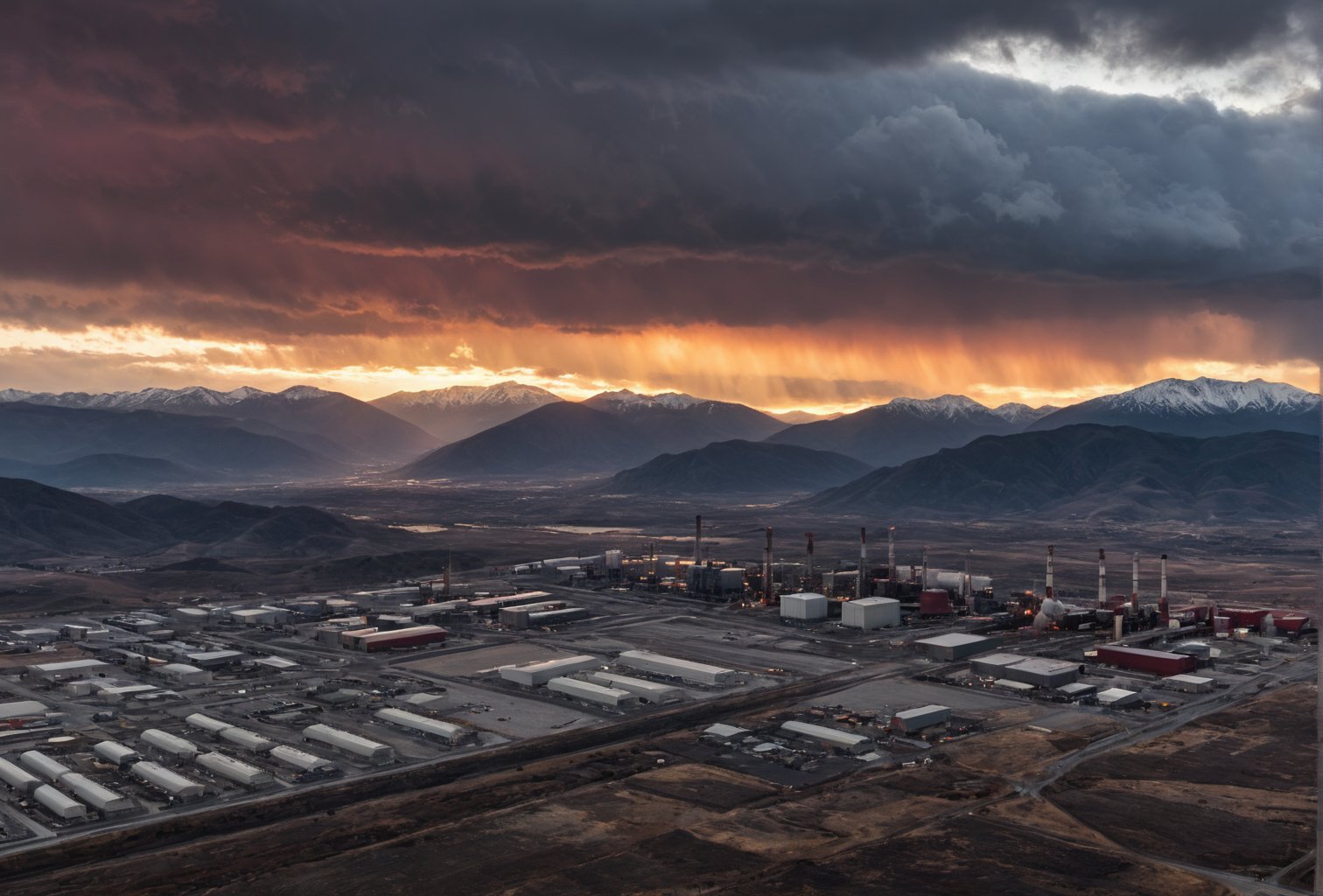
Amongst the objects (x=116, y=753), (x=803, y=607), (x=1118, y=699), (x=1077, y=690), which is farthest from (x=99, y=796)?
(x=803, y=607)

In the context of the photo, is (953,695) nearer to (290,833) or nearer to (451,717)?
(451,717)

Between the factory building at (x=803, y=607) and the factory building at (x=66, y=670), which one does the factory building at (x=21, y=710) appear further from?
the factory building at (x=803, y=607)

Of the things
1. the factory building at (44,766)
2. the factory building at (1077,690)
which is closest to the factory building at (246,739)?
the factory building at (44,766)

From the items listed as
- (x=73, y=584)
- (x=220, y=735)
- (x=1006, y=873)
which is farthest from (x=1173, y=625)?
(x=73, y=584)

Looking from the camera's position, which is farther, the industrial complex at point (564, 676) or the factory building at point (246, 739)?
the factory building at point (246, 739)

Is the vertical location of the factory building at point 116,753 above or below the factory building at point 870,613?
below

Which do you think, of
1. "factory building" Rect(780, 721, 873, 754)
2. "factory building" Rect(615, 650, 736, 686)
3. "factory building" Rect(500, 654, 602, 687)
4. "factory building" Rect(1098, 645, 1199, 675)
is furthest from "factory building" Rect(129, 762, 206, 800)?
"factory building" Rect(1098, 645, 1199, 675)
